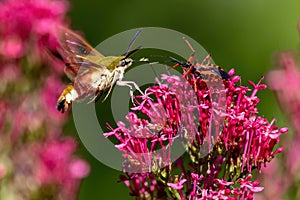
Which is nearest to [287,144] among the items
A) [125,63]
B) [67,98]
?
[125,63]

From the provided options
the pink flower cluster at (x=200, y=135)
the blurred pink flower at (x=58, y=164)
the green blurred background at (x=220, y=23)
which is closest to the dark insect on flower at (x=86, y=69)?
the pink flower cluster at (x=200, y=135)

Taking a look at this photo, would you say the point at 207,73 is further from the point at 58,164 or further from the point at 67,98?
the point at 58,164

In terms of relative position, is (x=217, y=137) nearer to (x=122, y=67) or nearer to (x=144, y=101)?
(x=144, y=101)

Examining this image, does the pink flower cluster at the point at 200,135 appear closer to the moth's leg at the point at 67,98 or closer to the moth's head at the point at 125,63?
the moth's head at the point at 125,63

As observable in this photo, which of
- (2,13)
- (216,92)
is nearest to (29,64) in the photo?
(2,13)

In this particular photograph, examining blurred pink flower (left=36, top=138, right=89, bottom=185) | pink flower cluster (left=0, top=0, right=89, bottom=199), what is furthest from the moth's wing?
blurred pink flower (left=36, top=138, right=89, bottom=185)

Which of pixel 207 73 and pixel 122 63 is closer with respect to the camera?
pixel 207 73
